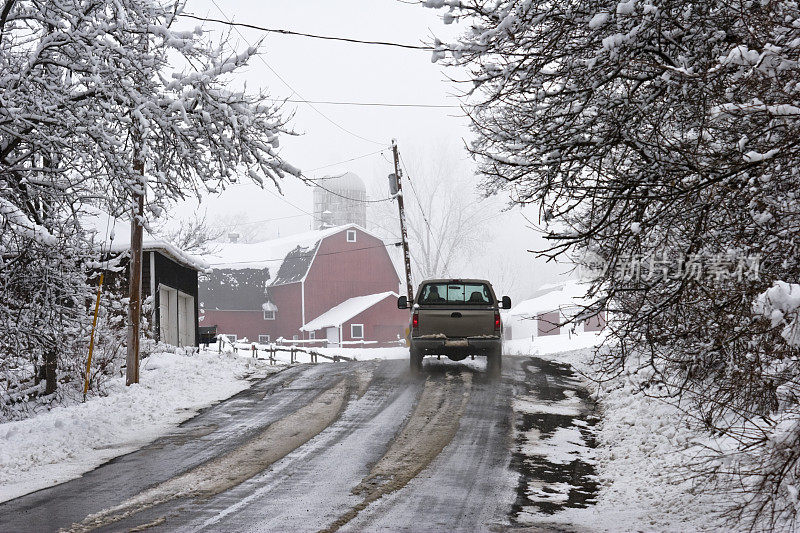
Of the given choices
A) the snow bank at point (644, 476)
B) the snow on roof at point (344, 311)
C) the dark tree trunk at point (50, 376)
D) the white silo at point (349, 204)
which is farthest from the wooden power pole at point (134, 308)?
the white silo at point (349, 204)

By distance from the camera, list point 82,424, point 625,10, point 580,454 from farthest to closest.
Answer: point 82,424, point 580,454, point 625,10

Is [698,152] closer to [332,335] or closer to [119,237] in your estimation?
[119,237]

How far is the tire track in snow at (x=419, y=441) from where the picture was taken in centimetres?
757

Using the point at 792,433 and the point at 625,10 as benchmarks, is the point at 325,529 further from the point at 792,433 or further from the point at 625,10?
the point at 625,10

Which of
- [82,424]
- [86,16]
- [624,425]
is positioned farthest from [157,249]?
[624,425]

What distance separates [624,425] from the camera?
11.0m

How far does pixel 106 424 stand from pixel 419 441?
4.58 metres

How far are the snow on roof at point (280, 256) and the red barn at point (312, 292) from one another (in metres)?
0.08

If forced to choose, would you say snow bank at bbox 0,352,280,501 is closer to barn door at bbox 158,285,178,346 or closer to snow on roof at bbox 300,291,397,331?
barn door at bbox 158,285,178,346

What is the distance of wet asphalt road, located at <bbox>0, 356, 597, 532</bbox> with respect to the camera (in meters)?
6.48

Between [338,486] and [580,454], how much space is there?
3521 mm

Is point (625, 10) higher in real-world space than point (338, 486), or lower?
higher

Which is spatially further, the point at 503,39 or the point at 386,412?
the point at 386,412

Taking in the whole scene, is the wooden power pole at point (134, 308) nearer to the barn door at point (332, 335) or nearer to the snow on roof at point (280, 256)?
the barn door at point (332, 335)
